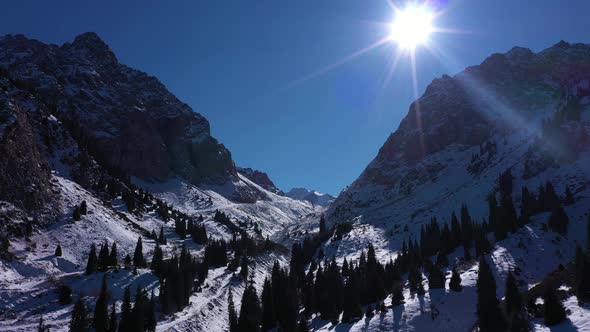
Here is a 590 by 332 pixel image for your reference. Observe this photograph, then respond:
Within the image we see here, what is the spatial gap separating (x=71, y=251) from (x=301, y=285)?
5813 centimetres

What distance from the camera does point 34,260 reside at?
308ft

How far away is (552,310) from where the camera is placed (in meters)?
50.5

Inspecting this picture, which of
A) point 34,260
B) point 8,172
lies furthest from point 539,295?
point 8,172

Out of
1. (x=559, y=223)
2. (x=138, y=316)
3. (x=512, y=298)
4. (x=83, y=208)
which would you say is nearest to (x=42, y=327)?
(x=138, y=316)

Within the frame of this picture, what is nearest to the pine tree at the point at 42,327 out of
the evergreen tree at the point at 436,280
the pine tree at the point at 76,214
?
the pine tree at the point at 76,214

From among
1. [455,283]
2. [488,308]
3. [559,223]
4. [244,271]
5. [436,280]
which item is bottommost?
[488,308]

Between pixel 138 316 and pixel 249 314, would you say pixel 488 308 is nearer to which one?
pixel 249 314

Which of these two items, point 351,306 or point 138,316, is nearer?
point 138,316

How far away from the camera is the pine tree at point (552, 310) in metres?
50.0

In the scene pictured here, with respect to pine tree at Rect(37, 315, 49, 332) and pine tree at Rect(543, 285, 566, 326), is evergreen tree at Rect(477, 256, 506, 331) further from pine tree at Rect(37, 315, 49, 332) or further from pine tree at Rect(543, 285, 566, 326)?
pine tree at Rect(37, 315, 49, 332)

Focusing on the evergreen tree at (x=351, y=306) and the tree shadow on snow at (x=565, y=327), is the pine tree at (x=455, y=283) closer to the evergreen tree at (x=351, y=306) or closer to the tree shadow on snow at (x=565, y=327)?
the evergreen tree at (x=351, y=306)

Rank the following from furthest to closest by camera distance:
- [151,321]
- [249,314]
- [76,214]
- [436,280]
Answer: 1. [76,214]
2. [249,314]
3. [436,280]
4. [151,321]

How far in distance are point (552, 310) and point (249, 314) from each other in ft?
171

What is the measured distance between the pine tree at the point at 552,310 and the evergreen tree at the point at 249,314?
47829 millimetres
